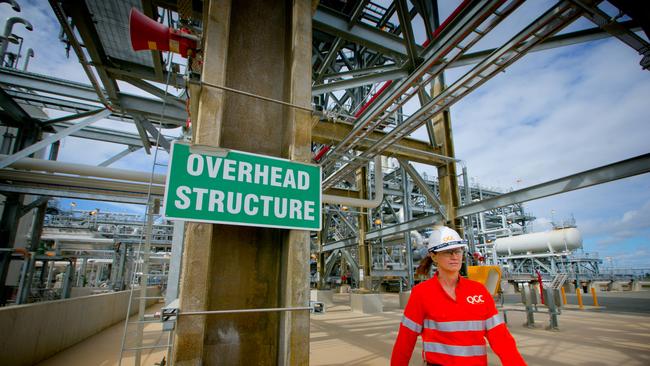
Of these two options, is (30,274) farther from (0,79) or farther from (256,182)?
(256,182)

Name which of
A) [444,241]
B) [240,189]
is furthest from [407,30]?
[240,189]

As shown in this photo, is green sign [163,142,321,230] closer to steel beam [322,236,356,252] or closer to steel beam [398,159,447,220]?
steel beam [398,159,447,220]

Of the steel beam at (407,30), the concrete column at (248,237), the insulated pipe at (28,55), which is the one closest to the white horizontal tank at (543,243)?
the steel beam at (407,30)

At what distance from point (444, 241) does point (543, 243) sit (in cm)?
3313

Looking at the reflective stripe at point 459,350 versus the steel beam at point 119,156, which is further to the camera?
the steel beam at point 119,156

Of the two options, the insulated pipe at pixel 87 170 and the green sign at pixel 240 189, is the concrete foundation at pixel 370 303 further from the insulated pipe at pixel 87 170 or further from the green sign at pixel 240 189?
the green sign at pixel 240 189

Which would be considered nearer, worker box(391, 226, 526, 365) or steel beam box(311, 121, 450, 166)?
worker box(391, 226, 526, 365)

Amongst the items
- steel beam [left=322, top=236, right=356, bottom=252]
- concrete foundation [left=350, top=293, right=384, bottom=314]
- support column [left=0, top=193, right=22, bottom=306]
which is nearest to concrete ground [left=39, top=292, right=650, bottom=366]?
concrete foundation [left=350, top=293, right=384, bottom=314]

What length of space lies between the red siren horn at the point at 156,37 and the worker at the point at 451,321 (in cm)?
309

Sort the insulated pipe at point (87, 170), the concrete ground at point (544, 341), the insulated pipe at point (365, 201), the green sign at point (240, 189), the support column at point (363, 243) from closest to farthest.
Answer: the green sign at point (240, 189)
the concrete ground at point (544, 341)
the insulated pipe at point (87, 170)
the insulated pipe at point (365, 201)
the support column at point (363, 243)

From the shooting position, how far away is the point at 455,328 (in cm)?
224

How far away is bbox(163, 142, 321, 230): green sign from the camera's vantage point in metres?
2.32

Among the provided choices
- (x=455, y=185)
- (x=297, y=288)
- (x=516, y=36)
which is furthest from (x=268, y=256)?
(x=455, y=185)

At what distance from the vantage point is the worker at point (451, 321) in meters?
2.19
